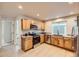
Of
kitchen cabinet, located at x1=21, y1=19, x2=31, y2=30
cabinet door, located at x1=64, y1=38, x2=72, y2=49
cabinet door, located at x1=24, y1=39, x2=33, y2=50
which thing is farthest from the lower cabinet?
kitchen cabinet, located at x1=21, y1=19, x2=31, y2=30

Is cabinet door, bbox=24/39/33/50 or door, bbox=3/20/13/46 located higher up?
door, bbox=3/20/13/46

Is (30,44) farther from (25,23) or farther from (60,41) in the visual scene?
(60,41)

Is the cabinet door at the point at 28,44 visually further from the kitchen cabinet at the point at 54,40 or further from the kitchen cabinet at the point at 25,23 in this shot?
the kitchen cabinet at the point at 54,40

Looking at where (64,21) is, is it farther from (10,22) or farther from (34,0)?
(10,22)

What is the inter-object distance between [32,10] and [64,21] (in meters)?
0.65

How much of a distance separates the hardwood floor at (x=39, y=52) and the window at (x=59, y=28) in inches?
12.3

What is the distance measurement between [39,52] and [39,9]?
806 millimetres

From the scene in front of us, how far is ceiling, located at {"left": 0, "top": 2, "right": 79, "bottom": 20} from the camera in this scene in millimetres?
1791

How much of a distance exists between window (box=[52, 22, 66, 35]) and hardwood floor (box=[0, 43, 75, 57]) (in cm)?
31

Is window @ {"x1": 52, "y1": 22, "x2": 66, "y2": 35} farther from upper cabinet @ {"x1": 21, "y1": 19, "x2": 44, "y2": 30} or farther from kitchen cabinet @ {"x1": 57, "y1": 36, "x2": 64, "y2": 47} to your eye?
upper cabinet @ {"x1": 21, "y1": 19, "x2": 44, "y2": 30}

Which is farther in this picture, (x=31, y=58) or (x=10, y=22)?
(x=10, y=22)

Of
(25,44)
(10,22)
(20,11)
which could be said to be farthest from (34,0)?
(25,44)

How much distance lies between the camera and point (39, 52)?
6.20 ft

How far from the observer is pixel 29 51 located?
191cm
